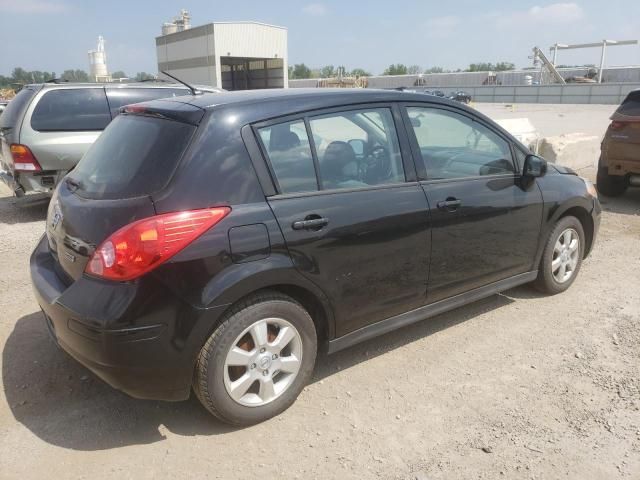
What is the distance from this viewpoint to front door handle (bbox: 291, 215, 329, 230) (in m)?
2.77

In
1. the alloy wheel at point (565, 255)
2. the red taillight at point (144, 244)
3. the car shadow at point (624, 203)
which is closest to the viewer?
the red taillight at point (144, 244)

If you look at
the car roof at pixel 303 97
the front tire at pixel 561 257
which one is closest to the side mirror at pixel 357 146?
the car roof at pixel 303 97

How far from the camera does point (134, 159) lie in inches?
110

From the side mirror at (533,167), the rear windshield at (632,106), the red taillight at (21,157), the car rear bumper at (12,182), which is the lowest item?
the car rear bumper at (12,182)

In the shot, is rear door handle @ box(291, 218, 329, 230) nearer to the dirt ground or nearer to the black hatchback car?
the black hatchback car

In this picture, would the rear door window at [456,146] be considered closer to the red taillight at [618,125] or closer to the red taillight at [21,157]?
the red taillight at [618,125]

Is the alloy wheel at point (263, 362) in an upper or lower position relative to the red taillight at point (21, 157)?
lower

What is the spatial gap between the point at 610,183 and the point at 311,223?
23.2 feet

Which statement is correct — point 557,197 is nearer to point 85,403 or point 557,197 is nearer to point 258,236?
point 258,236

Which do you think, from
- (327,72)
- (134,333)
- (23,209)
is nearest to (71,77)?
(23,209)

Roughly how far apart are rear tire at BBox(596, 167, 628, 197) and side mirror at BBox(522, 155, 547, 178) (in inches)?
190

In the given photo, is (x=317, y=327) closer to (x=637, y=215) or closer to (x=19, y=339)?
(x=19, y=339)

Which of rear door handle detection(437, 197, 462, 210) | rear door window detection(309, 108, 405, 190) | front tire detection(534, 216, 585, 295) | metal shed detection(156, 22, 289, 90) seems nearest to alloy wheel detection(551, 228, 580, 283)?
front tire detection(534, 216, 585, 295)

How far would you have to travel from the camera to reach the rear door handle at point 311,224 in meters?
2.77
